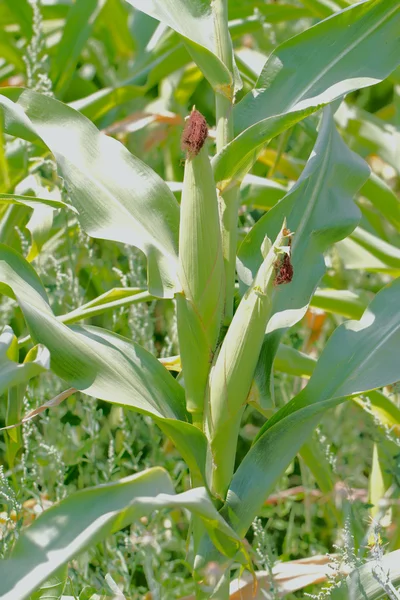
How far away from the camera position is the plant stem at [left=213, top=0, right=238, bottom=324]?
85 cm

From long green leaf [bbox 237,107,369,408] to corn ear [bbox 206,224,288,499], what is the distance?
0.21 feet

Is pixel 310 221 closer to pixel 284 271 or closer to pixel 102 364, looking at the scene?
pixel 284 271

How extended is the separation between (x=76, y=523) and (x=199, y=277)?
0.28 metres

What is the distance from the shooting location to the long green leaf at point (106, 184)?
0.85 meters

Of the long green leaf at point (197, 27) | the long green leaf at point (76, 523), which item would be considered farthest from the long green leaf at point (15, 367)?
the long green leaf at point (197, 27)

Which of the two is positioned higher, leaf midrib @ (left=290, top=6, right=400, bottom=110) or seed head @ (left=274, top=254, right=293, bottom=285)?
leaf midrib @ (left=290, top=6, right=400, bottom=110)

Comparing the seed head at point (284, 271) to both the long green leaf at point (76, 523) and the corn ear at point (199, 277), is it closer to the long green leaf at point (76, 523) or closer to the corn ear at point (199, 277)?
the corn ear at point (199, 277)

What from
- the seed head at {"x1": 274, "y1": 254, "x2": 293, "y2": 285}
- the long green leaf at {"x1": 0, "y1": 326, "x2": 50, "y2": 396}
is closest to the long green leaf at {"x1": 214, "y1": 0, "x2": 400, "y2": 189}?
the seed head at {"x1": 274, "y1": 254, "x2": 293, "y2": 285}

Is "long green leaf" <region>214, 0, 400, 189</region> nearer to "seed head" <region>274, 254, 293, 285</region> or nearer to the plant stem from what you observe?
the plant stem

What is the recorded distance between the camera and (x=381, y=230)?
172 centimetres

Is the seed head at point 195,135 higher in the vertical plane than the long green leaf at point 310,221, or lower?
higher

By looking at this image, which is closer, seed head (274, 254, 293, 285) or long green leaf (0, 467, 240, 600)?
long green leaf (0, 467, 240, 600)

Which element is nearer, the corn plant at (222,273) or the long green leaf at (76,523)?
the long green leaf at (76,523)

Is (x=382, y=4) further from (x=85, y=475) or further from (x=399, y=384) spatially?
(x=85, y=475)
